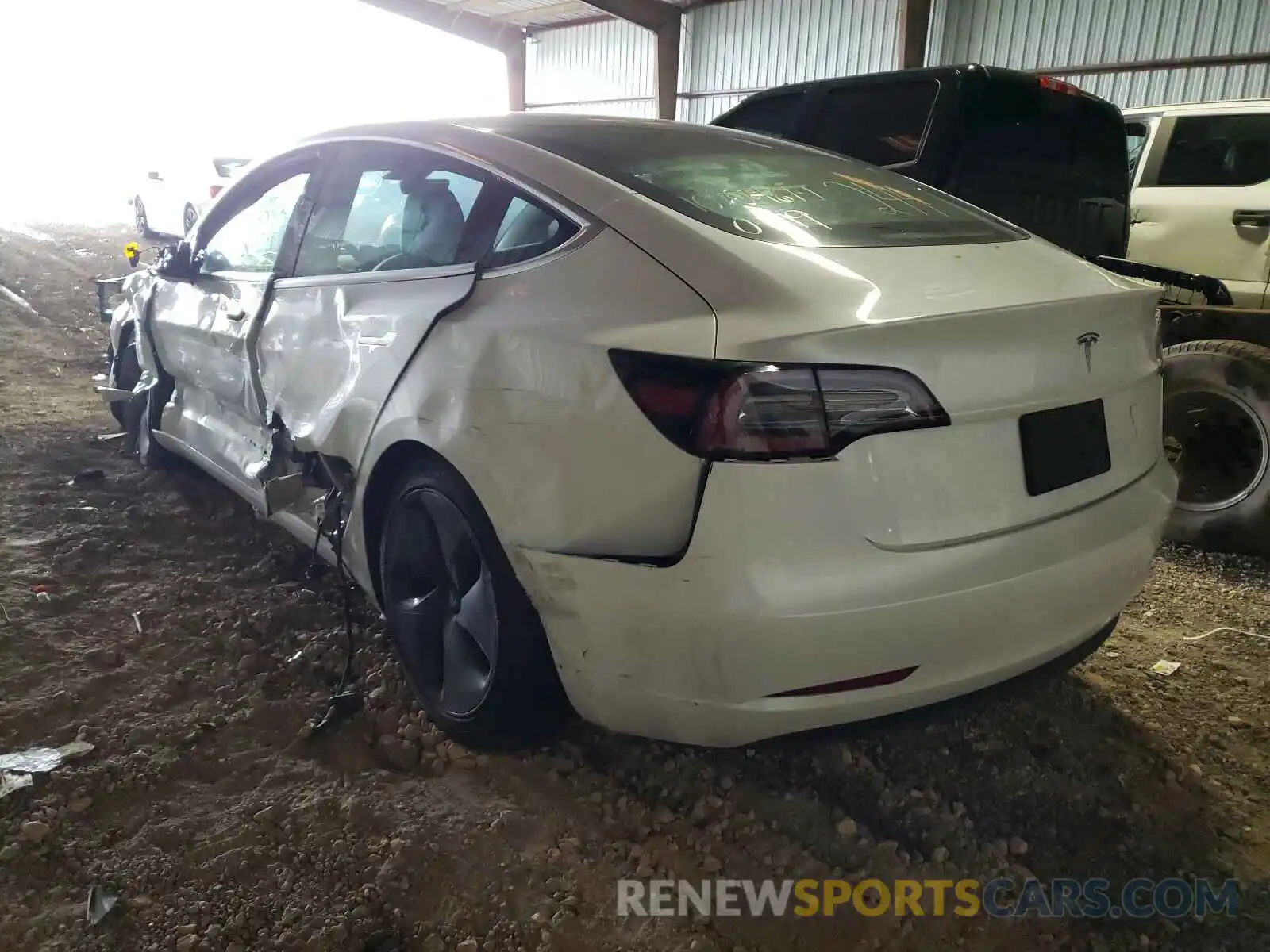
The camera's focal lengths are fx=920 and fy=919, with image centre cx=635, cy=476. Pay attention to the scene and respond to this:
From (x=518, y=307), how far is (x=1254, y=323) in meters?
3.33

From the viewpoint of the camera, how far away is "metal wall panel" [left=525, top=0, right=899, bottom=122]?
40.5ft

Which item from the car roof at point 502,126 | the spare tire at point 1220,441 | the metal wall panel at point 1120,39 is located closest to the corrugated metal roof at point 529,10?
the metal wall panel at point 1120,39

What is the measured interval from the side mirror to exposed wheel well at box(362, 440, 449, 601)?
162cm

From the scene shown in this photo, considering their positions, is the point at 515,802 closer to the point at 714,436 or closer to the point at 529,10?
the point at 714,436

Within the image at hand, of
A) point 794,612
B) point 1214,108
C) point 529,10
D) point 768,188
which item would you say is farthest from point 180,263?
point 529,10

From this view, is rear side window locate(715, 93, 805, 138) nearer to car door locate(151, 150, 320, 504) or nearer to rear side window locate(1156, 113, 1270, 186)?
car door locate(151, 150, 320, 504)

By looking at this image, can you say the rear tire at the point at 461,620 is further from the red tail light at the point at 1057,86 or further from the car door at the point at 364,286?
the red tail light at the point at 1057,86

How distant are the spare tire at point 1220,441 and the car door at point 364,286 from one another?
302 centimetres

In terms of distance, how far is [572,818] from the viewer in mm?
2033

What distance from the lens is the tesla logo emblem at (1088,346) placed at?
181cm

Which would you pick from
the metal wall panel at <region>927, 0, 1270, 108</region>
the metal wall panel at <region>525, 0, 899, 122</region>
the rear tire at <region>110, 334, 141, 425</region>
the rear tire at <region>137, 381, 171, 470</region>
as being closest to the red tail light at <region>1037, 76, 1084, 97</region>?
the rear tire at <region>137, 381, 171, 470</region>

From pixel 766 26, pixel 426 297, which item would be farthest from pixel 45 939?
pixel 766 26

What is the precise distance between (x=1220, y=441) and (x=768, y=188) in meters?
2.68

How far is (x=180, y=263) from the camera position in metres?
3.48
